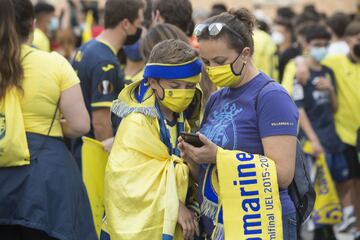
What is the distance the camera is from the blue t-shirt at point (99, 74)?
18.7 feet

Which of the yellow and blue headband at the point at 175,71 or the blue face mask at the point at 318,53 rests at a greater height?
the yellow and blue headband at the point at 175,71

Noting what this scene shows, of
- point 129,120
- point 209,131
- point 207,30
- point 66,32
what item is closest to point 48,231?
point 129,120

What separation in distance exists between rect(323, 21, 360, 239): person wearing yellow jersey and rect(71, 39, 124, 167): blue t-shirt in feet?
9.61

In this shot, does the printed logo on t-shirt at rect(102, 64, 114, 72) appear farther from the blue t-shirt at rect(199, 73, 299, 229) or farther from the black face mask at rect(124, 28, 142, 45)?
the blue t-shirt at rect(199, 73, 299, 229)

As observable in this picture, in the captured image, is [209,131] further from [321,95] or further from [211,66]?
[321,95]

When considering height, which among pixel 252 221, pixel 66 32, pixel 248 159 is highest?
pixel 248 159

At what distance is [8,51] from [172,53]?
966 mm

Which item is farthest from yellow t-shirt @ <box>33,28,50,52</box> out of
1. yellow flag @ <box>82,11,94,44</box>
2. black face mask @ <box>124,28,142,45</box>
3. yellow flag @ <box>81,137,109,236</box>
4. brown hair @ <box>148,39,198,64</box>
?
yellow flag @ <box>82,11,94,44</box>

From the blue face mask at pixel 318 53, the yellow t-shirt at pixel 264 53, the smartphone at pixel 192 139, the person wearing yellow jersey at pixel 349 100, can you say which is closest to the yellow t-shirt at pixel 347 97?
the person wearing yellow jersey at pixel 349 100

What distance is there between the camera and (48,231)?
4547 millimetres

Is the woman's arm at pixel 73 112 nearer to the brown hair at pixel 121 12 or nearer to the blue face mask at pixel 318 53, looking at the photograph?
the brown hair at pixel 121 12

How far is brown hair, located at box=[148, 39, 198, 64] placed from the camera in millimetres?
4168

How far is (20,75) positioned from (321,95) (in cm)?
412

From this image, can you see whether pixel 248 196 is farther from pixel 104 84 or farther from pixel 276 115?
pixel 104 84
